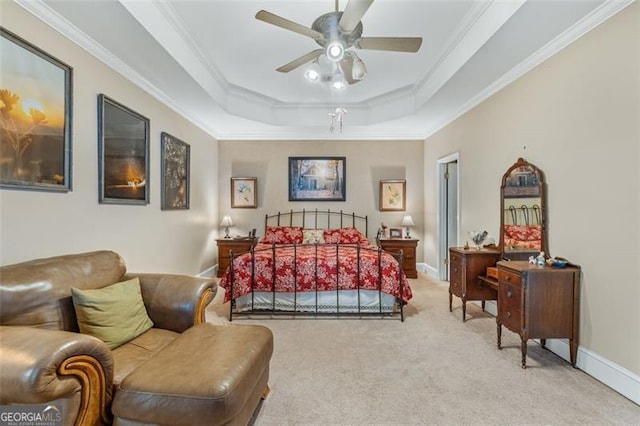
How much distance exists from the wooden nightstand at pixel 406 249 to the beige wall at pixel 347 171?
601 millimetres

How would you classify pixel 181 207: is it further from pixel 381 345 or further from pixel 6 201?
pixel 381 345

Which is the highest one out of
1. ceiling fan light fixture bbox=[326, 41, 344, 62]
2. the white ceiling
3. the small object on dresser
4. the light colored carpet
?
the white ceiling

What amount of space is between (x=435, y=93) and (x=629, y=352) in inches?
128

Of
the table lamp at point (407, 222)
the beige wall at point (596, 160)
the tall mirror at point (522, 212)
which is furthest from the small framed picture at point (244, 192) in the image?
the beige wall at point (596, 160)

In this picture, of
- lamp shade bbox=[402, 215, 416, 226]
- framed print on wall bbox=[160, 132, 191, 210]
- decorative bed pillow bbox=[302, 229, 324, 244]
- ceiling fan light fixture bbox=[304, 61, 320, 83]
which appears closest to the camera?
ceiling fan light fixture bbox=[304, 61, 320, 83]

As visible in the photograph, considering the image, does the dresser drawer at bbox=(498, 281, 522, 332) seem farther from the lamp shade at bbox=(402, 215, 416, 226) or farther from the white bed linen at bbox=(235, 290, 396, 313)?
the lamp shade at bbox=(402, 215, 416, 226)

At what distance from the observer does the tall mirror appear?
10.2ft

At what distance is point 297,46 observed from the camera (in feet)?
11.6

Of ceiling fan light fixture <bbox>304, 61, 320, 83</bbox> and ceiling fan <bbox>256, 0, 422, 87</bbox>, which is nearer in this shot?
ceiling fan <bbox>256, 0, 422, 87</bbox>

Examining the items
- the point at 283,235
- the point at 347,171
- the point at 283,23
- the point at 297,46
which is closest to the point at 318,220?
the point at 283,235

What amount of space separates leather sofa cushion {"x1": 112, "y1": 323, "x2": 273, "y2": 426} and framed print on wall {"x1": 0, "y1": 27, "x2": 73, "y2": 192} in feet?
5.35

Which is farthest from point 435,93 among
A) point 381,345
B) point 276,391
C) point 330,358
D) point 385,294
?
point 276,391

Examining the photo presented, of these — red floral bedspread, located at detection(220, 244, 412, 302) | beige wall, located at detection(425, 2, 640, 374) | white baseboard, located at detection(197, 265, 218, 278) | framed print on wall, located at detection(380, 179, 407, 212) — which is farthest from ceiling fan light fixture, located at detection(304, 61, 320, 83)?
white baseboard, located at detection(197, 265, 218, 278)

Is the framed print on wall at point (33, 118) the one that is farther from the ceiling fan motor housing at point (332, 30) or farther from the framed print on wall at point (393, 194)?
the framed print on wall at point (393, 194)
